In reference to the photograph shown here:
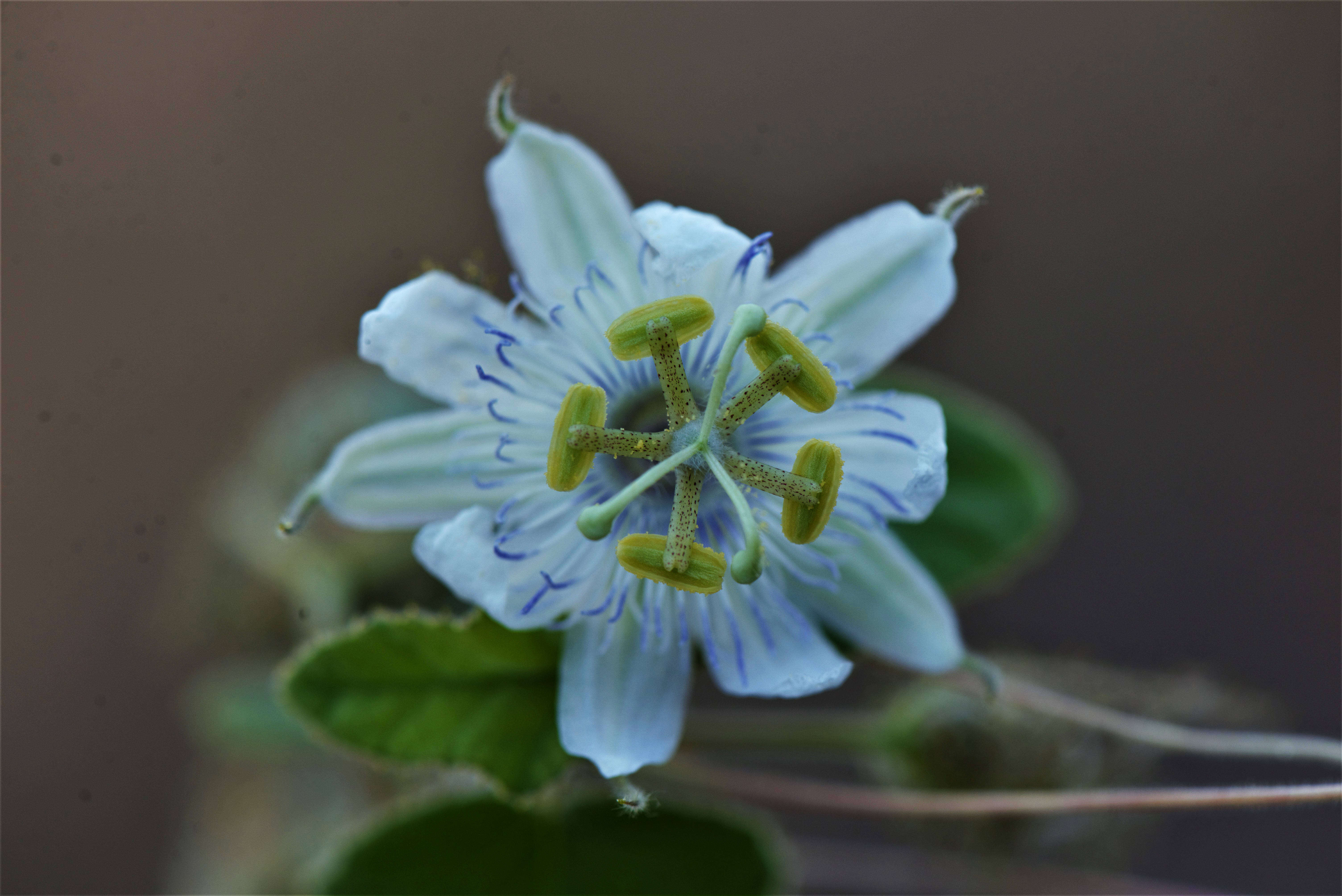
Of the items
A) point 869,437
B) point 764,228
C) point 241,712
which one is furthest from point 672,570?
point 241,712

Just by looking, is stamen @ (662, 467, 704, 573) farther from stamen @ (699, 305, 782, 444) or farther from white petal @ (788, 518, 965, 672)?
white petal @ (788, 518, 965, 672)

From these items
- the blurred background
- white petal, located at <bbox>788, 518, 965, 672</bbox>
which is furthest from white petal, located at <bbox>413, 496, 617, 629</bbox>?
the blurred background

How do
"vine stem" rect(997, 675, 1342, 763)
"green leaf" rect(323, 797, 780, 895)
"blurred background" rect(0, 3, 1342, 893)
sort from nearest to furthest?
"vine stem" rect(997, 675, 1342, 763) < "green leaf" rect(323, 797, 780, 895) < "blurred background" rect(0, 3, 1342, 893)

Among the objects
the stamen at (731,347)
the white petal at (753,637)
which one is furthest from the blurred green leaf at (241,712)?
the stamen at (731,347)

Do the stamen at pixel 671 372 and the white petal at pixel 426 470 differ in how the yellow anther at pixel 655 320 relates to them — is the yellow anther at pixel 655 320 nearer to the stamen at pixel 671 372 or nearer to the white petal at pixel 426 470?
the stamen at pixel 671 372

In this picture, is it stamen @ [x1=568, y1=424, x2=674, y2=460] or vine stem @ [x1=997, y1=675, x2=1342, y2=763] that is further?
vine stem @ [x1=997, y1=675, x2=1342, y2=763]

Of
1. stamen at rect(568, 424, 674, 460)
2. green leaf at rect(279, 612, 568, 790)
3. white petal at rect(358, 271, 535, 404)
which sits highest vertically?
white petal at rect(358, 271, 535, 404)

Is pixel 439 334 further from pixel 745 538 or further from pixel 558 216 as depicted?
pixel 745 538
